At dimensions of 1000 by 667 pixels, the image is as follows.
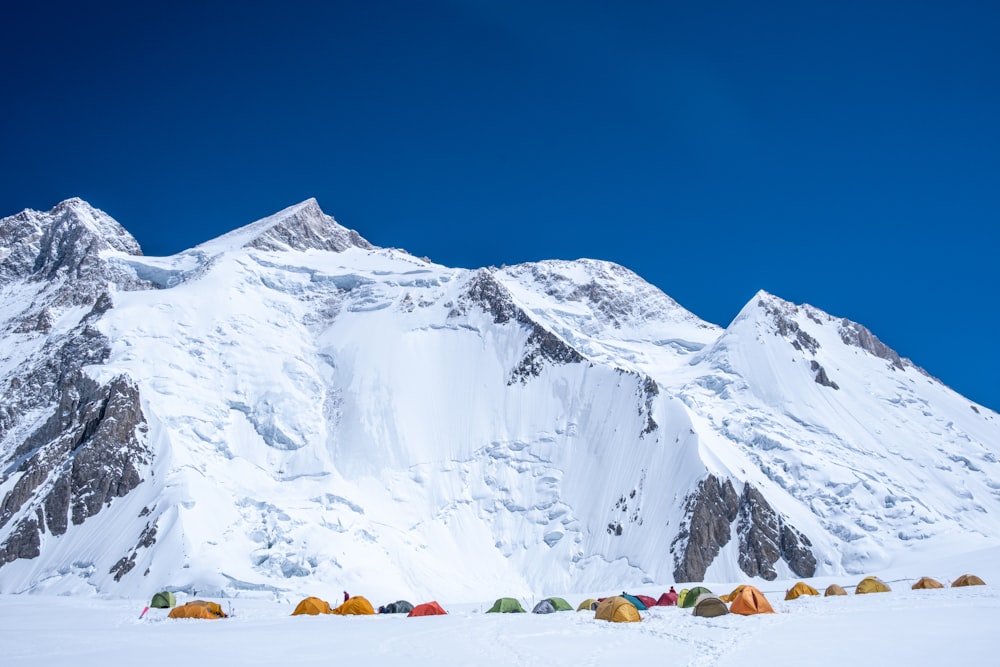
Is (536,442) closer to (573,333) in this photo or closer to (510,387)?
(510,387)

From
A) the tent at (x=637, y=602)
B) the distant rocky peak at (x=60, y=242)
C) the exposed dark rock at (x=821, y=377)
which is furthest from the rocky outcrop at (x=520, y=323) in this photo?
the distant rocky peak at (x=60, y=242)

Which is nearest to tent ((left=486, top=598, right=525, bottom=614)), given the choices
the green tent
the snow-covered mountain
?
the green tent

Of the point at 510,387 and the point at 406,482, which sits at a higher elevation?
the point at 510,387

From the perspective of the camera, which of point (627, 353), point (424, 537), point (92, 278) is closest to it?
point (424, 537)

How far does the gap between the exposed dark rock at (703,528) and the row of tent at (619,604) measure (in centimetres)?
3527

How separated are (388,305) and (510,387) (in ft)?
104

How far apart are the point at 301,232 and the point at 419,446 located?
84.4m

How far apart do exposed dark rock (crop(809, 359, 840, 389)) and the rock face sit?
168ft

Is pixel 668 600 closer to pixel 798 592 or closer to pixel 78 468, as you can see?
pixel 798 592

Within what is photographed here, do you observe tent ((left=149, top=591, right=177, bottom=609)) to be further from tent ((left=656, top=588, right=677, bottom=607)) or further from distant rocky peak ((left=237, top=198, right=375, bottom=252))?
distant rocky peak ((left=237, top=198, right=375, bottom=252))

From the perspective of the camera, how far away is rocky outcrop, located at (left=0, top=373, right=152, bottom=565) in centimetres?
8844

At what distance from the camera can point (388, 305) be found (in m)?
138

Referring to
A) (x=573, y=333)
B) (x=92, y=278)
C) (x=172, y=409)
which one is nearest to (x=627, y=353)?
(x=573, y=333)

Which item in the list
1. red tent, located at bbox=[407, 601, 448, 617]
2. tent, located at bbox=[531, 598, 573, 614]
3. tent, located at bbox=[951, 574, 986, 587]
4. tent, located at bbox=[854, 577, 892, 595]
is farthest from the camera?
tent, located at bbox=[854, 577, 892, 595]
